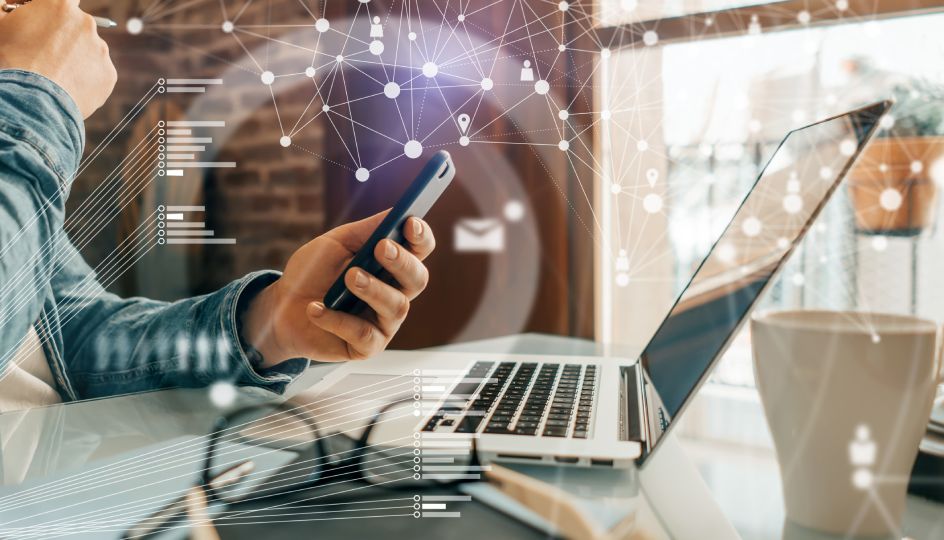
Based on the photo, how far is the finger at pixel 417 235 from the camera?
0.41 meters

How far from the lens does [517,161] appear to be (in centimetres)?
62

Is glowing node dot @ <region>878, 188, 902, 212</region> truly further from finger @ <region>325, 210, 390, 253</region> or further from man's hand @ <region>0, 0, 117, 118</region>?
man's hand @ <region>0, 0, 117, 118</region>

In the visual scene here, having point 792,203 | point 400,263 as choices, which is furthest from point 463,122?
point 792,203

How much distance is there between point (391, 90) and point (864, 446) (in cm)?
42

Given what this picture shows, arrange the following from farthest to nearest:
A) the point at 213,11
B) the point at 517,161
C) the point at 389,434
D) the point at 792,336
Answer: the point at 517,161
the point at 213,11
the point at 389,434
the point at 792,336

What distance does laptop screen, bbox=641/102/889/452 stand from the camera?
303 millimetres

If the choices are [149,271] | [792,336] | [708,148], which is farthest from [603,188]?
[149,271]

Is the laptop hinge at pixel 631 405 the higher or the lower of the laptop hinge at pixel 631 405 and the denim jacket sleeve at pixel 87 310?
the lower

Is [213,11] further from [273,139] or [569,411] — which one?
[569,411]

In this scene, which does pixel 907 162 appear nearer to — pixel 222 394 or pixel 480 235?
pixel 480 235

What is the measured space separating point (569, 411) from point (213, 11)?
451mm

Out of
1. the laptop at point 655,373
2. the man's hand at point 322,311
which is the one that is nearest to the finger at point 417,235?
the man's hand at point 322,311

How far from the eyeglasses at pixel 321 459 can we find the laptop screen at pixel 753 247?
0.13 meters

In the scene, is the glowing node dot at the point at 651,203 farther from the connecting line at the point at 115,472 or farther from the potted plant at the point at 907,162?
the connecting line at the point at 115,472
